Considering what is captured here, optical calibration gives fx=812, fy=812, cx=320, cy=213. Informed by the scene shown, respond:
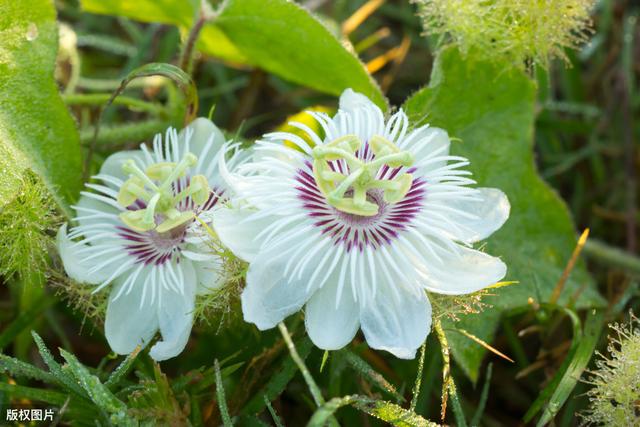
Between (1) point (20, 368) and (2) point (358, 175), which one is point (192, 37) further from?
(1) point (20, 368)

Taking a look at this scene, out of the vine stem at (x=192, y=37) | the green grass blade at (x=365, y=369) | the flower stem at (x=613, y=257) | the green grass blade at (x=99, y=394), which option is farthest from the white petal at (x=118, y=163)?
the flower stem at (x=613, y=257)

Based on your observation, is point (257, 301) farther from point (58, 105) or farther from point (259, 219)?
point (58, 105)

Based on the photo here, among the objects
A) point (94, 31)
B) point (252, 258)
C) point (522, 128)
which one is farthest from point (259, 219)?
point (94, 31)

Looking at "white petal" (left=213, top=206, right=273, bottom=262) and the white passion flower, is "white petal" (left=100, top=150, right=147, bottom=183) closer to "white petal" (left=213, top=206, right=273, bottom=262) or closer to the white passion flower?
the white passion flower

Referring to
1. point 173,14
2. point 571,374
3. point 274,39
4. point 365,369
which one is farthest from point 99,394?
point 173,14

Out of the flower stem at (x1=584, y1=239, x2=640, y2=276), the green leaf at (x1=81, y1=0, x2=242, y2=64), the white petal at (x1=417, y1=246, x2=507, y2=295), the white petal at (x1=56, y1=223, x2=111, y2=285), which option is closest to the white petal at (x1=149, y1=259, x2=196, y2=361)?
the white petal at (x1=56, y1=223, x2=111, y2=285)
